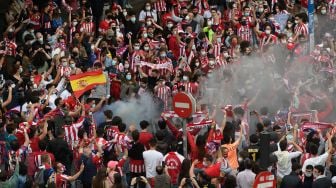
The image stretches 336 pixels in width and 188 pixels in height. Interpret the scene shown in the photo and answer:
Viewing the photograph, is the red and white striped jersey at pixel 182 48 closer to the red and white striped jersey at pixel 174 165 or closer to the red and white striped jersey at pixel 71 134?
the red and white striped jersey at pixel 71 134

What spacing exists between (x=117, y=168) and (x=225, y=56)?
9.36 metres

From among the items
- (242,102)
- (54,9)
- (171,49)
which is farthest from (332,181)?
(54,9)

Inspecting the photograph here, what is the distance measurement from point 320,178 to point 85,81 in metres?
8.21

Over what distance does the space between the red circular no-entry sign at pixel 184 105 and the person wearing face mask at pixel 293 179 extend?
205 centimetres

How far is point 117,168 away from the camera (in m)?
20.2

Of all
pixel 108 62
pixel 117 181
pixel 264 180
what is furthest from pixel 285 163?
pixel 108 62

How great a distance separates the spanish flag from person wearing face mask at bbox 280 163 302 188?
7.24 metres

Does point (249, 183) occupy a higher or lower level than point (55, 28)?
lower

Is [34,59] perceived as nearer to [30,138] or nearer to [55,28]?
[55,28]

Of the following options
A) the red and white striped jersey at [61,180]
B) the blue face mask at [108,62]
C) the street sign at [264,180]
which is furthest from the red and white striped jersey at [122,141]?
the blue face mask at [108,62]

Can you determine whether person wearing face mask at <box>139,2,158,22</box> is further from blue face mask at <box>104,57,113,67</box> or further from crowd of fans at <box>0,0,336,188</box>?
blue face mask at <box>104,57,113,67</box>

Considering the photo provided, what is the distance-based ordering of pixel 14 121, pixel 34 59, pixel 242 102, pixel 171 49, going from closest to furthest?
pixel 14 121
pixel 242 102
pixel 34 59
pixel 171 49

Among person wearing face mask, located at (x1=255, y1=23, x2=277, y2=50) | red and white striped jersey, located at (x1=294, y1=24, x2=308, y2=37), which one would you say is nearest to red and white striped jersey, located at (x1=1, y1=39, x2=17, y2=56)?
person wearing face mask, located at (x1=255, y1=23, x2=277, y2=50)

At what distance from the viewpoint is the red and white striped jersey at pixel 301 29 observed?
30.8 metres
